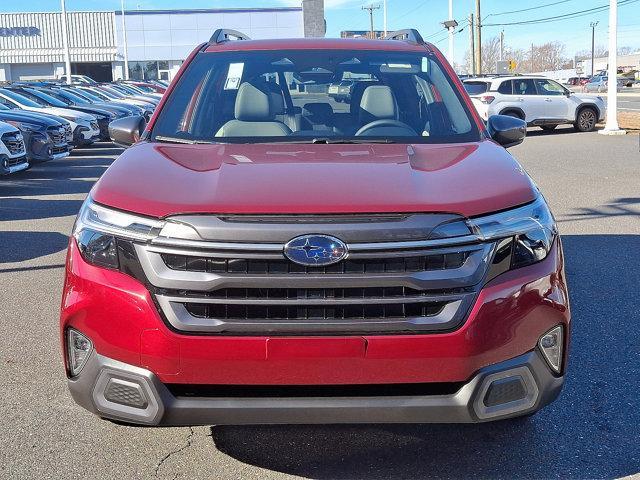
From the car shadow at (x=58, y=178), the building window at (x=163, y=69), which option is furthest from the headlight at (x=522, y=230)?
the building window at (x=163, y=69)

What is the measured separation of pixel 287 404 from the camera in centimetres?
272

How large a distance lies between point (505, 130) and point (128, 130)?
2171 millimetres

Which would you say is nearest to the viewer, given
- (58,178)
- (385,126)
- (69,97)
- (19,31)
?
(385,126)

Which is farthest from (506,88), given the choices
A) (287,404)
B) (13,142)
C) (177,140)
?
(287,404)

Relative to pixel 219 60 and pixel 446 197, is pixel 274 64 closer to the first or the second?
pixel 219 60

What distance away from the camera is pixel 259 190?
9.45 ft

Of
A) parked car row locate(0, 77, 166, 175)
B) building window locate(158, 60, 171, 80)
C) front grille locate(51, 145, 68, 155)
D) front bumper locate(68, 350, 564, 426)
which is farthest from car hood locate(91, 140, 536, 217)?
building window locate(158, 60, 171, 80)

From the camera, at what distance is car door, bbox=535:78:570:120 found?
22663 millimetres

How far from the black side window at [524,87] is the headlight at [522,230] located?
66.9 ft

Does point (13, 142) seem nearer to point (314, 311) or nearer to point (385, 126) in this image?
point (385, 126)

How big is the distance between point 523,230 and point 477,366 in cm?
54

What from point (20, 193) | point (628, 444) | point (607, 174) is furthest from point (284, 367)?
point (607, 174)

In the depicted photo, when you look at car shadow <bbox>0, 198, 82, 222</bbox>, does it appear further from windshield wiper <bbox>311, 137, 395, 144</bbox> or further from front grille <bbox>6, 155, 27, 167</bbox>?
windshield wiper <bbox>311, 137, 395, 144</bbox>

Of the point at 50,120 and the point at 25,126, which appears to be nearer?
the point at 25,126
